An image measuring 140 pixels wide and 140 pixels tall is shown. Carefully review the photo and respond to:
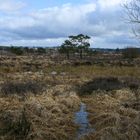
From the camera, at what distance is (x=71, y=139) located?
11.5m

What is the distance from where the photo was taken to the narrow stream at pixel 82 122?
12.4 m

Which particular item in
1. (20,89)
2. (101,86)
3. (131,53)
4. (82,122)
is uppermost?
(20,89)

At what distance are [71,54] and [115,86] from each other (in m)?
71.4

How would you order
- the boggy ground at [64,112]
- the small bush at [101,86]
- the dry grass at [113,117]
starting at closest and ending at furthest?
the dry grass at [113,117] < the boggy ground at [64,112] < the small bush at [101,86]

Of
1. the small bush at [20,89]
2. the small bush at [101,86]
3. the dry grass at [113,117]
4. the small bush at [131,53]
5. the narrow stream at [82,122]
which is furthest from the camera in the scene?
the small bush at [131,53]

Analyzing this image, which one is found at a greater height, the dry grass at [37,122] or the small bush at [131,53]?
the dry grass at [37,122]

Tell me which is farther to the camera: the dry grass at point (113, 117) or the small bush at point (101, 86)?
the small bush at point (101, 86)

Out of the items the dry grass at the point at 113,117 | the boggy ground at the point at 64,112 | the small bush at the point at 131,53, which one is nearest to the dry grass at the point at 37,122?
the boggy ground at the point at 64,112

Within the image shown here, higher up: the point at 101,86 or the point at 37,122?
the point at 37,122

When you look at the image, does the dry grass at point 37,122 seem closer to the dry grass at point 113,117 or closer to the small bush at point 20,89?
the dry grass at point 113,117

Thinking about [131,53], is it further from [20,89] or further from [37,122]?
[37,122]

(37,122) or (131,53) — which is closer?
(37,122)

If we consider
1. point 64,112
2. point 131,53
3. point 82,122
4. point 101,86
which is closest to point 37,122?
point 82,122

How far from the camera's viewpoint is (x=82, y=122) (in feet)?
46.4
